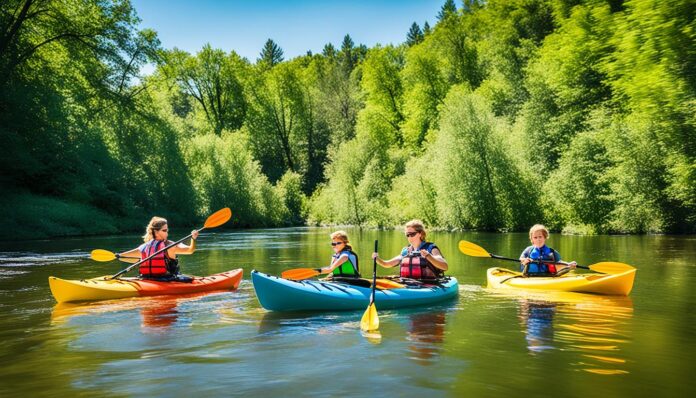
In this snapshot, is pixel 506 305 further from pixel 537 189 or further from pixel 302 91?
pixel 302 91

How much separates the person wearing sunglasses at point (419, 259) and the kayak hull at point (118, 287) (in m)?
2.94

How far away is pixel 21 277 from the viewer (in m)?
11.6

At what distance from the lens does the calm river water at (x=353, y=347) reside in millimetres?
4715

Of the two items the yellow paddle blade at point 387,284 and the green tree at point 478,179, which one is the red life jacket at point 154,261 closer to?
the yellow paddle blade at point 387,284

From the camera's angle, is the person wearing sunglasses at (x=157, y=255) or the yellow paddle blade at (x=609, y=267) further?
the yellow paddle blade at (x=609, y=267)

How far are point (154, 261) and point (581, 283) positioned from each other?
6.62 m

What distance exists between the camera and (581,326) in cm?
705

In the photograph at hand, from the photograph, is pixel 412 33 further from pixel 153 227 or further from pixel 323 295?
pixel 323 295

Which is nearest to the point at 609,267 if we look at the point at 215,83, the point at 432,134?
the point at 432,134

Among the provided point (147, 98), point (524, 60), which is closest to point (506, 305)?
point (147, 98)

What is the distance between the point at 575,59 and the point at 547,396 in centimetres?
2703

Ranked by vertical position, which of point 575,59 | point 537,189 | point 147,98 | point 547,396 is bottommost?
point 547,396

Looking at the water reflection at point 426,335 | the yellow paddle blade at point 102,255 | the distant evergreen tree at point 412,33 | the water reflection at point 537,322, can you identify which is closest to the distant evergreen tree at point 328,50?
the distant evergreen tree at point 412,33

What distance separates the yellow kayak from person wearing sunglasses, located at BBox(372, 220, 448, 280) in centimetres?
158
